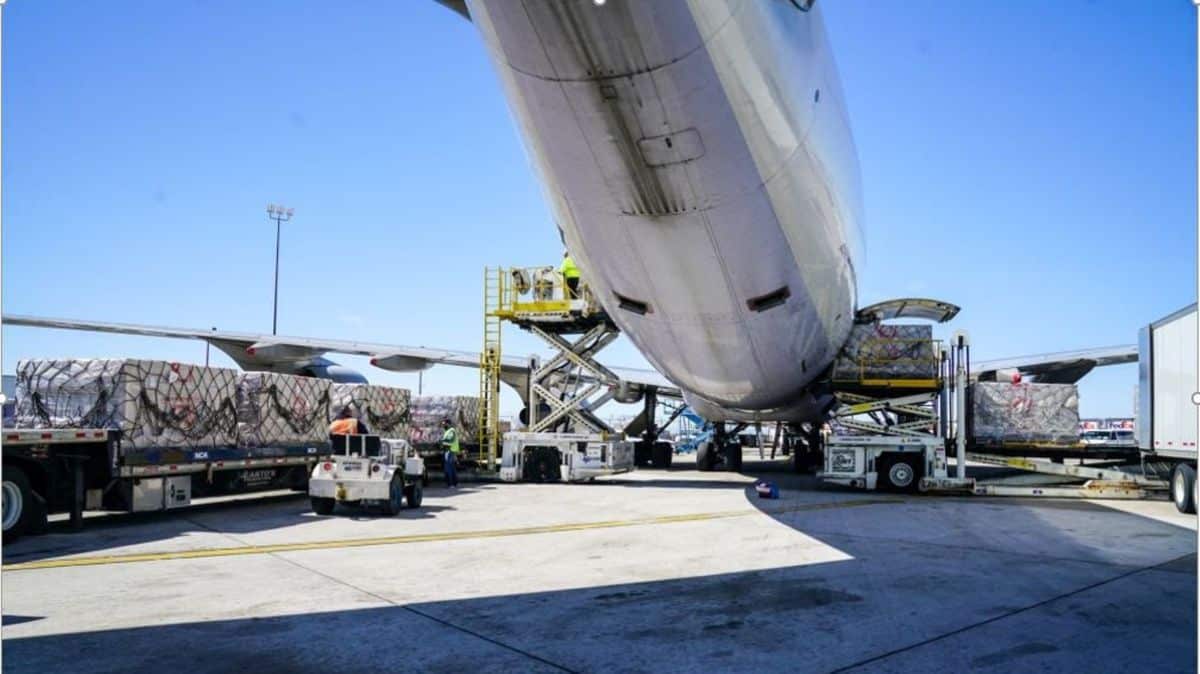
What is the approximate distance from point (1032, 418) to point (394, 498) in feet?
46.7

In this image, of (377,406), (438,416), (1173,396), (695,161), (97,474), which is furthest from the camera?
(438,416)

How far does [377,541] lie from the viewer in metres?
10.2

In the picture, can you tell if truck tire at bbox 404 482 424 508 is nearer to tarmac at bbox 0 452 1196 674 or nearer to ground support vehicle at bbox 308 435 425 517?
ground support vehicle at bbox 308 435 425 517

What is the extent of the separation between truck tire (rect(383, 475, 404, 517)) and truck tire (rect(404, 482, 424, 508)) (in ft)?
1.95

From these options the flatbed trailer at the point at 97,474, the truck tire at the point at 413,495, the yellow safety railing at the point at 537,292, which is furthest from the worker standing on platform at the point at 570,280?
the flatbed trailer at the point at 97,474

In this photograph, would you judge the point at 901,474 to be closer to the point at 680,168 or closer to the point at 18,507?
the point at 680,168

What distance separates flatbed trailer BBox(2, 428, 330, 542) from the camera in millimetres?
10266

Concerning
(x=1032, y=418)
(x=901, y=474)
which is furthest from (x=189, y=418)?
(x=1032, y=418)

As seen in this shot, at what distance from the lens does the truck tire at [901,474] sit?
1694cm

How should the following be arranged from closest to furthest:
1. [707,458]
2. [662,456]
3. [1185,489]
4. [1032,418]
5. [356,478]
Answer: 1. [356,478]
2. [1185,489]
3. [1032,418]
4. [707,458]
5. [662,456]

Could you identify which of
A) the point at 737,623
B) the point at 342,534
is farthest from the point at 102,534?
the point at 737,623

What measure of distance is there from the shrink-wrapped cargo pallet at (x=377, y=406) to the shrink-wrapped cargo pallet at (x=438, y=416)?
6.47ft

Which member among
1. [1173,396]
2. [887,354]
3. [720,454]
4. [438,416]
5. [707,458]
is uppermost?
[887,354]

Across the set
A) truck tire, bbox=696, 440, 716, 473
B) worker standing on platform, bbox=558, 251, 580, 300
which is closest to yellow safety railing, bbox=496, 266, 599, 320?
worker standing on platform, bbox=558, 251, 580, 300
